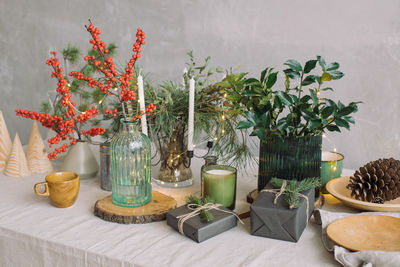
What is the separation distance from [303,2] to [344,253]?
68.5 inches

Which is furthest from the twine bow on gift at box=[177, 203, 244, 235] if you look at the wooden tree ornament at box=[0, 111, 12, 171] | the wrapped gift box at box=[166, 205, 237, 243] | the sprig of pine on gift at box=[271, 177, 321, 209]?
the wooden tree ornament at box=[0, 111, 12, 171]

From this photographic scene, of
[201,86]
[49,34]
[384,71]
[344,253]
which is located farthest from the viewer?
[49,34]

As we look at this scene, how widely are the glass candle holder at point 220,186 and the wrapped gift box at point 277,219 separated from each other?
12 centimetres

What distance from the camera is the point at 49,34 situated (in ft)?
9.55

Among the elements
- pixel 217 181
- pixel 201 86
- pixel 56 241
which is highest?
pixel 201 86

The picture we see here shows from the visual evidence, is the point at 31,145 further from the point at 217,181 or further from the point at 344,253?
the point at 344,253

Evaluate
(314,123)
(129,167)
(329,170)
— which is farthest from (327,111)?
(129,167)

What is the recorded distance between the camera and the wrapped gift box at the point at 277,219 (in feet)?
2.42

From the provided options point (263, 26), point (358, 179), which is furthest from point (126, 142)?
point (263, 26)

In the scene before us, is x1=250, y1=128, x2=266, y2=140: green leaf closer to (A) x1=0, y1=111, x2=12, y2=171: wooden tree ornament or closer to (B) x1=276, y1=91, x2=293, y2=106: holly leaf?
(B) x1=276, y1=91, x2=293, y2=106: holly leaf

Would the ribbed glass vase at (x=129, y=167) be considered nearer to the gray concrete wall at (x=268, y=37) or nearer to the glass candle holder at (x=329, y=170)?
the glass candle holder at (x=329, y=170)

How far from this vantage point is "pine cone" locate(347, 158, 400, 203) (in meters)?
0.87

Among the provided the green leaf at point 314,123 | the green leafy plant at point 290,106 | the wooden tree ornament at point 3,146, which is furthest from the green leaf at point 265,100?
the wooden tree ornament at point 3,146

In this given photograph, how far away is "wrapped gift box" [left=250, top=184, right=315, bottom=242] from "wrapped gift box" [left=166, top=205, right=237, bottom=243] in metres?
0.06
